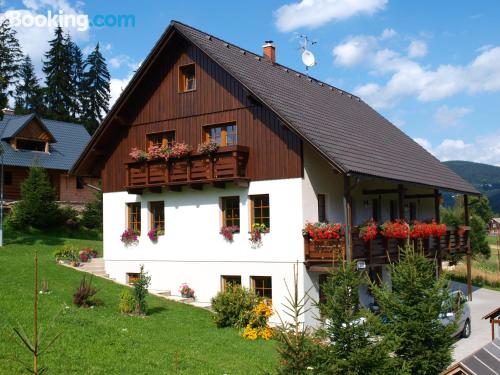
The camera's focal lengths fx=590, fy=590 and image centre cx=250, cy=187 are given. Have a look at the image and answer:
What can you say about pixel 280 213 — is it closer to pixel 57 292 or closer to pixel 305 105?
pixel 305 105

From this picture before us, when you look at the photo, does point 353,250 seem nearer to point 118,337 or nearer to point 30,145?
point 118,337

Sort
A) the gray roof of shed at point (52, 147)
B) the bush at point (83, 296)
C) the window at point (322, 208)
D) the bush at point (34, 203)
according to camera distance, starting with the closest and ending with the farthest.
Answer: the bush at point (83, 296) → the window at point (322, 208) → the bush at point (34, 203) → the gray roof of shed at point (52, 147)

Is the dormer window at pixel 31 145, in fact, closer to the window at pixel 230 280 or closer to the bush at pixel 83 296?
the window at pixel 230 280

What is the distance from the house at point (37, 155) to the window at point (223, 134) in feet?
58.6

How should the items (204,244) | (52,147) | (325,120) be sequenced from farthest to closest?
(52,147) < (325,120) < (204,244)

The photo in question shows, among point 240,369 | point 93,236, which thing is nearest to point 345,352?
point 240,369

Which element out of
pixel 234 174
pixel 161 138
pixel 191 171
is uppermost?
pixel 161 138

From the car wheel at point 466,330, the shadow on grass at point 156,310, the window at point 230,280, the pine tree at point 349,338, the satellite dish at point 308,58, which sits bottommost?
the car wheel at point 466,330

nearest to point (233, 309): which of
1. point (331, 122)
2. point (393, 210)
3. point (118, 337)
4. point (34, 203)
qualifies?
point (118, 337)

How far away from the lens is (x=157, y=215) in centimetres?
2162

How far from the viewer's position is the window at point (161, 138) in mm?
21078

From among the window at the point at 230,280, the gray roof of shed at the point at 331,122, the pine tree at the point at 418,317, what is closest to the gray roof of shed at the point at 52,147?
the gray roof of shed at the point at 331,122

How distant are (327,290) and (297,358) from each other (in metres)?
1.35

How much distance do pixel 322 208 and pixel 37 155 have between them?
25.2 m
